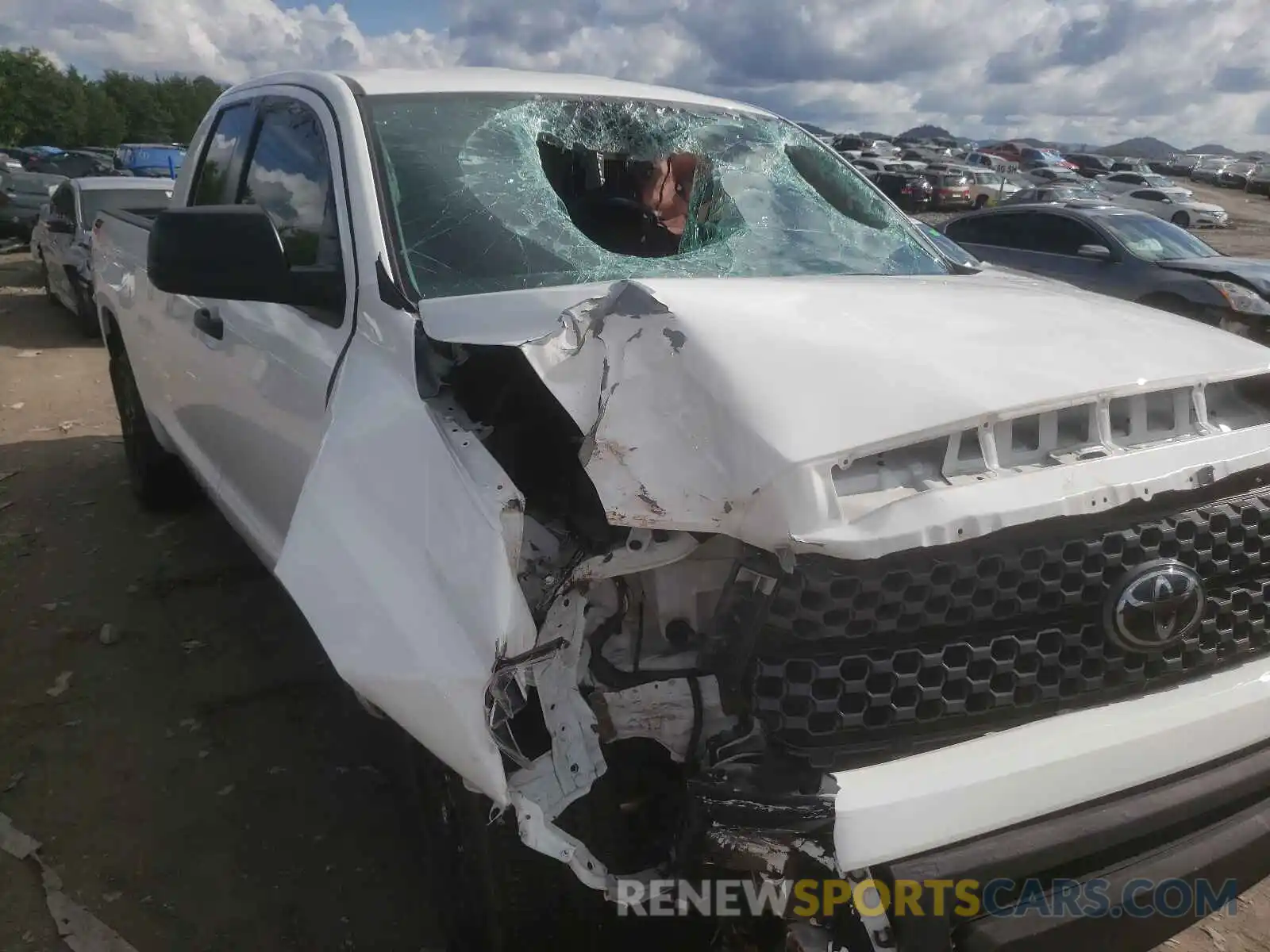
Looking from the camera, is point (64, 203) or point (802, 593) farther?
point (64, 203)

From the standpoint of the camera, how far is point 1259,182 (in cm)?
4206

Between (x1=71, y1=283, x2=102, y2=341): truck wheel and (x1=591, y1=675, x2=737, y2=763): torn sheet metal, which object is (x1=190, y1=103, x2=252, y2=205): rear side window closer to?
(x1=591, y1=675, x2=737, y2=763): torn sheet metal

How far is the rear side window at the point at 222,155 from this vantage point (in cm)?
349

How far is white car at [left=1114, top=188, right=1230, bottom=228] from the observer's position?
26812 mm

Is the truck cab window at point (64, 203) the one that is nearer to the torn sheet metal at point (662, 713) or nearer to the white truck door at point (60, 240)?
the white truck door at point (60, 240)

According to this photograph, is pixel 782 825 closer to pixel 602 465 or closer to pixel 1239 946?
pixel 602 465

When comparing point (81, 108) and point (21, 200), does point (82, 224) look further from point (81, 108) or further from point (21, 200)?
point (81, 108)

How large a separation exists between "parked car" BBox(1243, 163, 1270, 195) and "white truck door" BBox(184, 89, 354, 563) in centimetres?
4752

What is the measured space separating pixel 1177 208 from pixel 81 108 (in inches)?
1686

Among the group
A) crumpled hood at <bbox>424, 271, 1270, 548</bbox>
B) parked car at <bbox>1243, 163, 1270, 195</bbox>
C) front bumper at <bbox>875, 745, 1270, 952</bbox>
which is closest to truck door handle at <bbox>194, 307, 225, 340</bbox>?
crumpled hood at <bbox>424, 271, 1270, 548</bbox>

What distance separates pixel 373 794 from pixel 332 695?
60 cm

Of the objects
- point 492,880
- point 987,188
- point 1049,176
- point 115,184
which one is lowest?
point 987,188

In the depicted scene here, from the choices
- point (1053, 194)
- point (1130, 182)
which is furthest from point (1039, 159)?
point (1053, 194)

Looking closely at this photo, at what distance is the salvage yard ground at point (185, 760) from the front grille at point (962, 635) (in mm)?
1164
